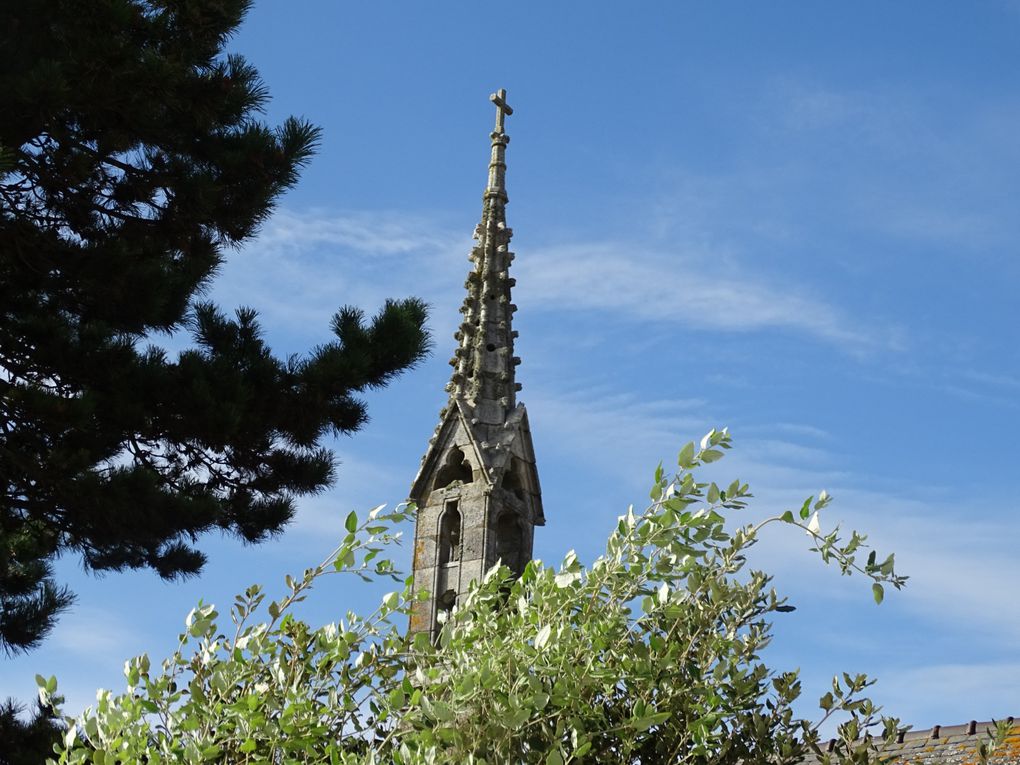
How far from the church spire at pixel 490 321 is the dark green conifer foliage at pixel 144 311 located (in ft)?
4.19

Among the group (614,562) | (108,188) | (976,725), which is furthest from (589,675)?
(108,188)

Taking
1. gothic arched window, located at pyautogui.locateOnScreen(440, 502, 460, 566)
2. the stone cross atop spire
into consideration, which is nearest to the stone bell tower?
gothic arched window, located at pyautogui.locateOnScreen(440, 502, 460, 566)

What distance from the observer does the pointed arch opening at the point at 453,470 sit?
1158 centimetres

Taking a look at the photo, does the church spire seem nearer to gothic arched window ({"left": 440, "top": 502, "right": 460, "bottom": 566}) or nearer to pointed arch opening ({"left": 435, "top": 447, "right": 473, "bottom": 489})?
pointed arch opening ({"left": 435, "top": 447, "right": 473, "bottom": 489})

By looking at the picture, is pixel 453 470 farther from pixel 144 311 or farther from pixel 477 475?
pixel 144 311

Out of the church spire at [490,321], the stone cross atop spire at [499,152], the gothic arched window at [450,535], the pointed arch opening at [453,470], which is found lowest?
the gothic arched window at [450,535]

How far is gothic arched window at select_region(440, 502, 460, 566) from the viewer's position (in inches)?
440

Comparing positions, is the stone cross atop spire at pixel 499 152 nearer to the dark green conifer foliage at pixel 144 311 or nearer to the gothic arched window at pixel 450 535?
the dark green conifer foliage at pixel 144 311

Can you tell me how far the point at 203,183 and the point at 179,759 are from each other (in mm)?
7960

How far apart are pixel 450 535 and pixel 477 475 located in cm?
53

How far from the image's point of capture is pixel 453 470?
11617 mm

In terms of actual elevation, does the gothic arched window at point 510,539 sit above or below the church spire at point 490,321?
below

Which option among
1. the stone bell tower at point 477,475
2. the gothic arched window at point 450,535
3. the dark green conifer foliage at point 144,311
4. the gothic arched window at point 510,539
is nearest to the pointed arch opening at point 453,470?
the stone bell tower at point 477,475

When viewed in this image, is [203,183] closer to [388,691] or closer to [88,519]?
[88,519]
